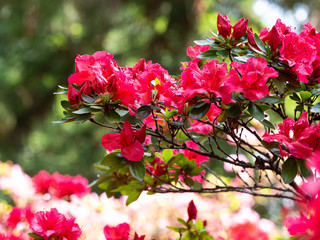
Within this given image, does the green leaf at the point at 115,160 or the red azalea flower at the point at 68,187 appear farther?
the red azalea flower at the point at 68,187

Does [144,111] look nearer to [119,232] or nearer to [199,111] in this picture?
[199,111]

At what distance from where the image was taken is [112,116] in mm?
761

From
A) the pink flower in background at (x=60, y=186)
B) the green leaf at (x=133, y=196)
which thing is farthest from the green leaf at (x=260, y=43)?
the pink flower in background at (x=60, y=186)

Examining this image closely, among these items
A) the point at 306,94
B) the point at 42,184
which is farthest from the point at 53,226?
the point at 42,184

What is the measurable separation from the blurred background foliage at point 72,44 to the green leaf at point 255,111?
2.86m

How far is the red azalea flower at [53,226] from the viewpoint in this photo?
83 centimetres

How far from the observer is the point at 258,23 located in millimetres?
3977

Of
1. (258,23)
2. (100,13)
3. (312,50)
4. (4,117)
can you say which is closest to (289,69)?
(312,50)

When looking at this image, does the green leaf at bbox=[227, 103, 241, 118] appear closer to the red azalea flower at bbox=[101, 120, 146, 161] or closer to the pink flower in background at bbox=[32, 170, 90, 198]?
the red azalea flower at bbox=[101, 120, 146, 161]

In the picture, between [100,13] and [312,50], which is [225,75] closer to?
[312,50]

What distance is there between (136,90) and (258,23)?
11.5ft

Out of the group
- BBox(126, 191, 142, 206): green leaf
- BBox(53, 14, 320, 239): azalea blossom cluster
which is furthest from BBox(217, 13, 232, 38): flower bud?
BBox(126, 191, 142, 206): green leaf

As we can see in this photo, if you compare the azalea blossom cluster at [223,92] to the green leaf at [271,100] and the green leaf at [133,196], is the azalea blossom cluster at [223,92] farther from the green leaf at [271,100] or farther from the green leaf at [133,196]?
the green leaf at [133,196]

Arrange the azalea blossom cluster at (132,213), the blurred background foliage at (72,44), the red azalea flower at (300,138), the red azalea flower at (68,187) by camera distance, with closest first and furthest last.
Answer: the red azalea flower at (300,138)
the azalea blossom cluster at (132,213)
the red azalea flower at (68,187)
the blurred background foliage at (72,44)
